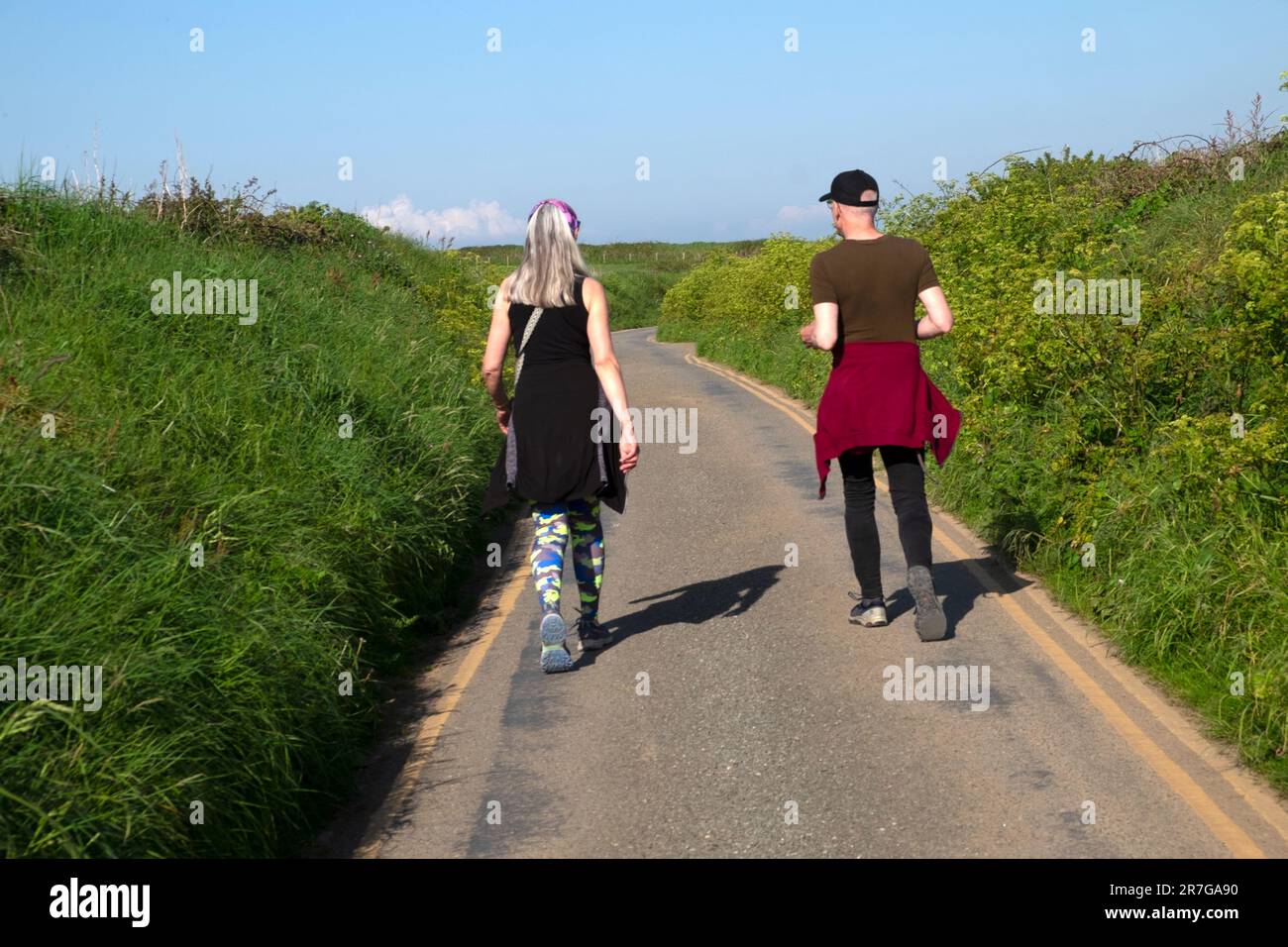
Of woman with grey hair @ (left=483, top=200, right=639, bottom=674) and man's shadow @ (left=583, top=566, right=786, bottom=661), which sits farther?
man's shadow @ (left=583, top=566, right=786, bottom=661)

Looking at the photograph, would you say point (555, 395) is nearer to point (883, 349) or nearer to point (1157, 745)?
point (883, 349)

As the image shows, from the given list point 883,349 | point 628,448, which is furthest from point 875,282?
point 628,448

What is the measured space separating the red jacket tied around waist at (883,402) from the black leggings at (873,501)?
0.15 m

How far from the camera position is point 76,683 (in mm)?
4723

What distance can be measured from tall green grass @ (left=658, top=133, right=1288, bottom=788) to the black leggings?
3.97ft

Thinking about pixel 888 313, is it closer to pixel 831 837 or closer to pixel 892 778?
pixel 892 778

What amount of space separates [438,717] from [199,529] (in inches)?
61.8

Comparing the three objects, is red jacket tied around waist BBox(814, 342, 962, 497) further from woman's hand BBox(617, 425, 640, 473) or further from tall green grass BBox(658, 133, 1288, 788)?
tall green grass BBox(658, 133, 1288, 788)

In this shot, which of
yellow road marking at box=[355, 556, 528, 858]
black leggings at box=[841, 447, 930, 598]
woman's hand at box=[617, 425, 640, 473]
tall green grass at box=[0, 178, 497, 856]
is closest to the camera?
tall green grass at box=[0, 178, 497, 856]

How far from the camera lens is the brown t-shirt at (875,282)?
7223 mm

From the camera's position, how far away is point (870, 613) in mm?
7758

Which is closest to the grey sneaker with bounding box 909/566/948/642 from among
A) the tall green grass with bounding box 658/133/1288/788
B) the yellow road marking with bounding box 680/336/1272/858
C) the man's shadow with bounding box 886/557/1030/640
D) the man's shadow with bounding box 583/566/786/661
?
the man's shadow with bounding box 886/557/1030/640

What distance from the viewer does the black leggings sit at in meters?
7.39
